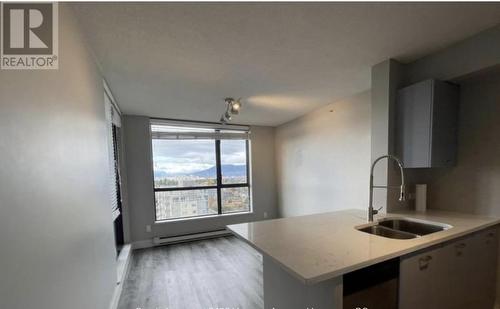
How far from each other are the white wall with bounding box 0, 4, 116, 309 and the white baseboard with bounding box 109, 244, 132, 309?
Result: 65 centimetres

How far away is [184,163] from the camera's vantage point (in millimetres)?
4039

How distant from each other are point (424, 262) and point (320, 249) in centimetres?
72

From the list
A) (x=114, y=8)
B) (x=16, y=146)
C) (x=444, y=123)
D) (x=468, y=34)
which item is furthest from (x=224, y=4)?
(x=444, y=123)

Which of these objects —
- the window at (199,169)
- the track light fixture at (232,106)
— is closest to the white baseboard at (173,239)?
the window at (199,169)

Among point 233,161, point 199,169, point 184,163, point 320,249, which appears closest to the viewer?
point 320,249

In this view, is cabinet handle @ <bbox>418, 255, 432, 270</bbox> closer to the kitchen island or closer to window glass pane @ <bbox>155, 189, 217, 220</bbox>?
the kitchen island

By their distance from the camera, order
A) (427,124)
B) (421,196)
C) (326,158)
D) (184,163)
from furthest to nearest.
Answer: (184,163), (326,158), (421,196), (427,124)

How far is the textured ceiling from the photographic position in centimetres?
124

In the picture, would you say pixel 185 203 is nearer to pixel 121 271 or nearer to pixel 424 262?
pixel 121 271

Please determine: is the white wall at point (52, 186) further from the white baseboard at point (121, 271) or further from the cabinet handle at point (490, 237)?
the cabinet handle at point (490, 237)

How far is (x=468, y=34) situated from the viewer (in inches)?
61.9

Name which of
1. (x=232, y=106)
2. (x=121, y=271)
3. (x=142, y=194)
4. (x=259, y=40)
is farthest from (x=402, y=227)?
(x=142, y=194)

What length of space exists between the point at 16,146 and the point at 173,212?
3504mm

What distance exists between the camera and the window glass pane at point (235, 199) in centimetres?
441
